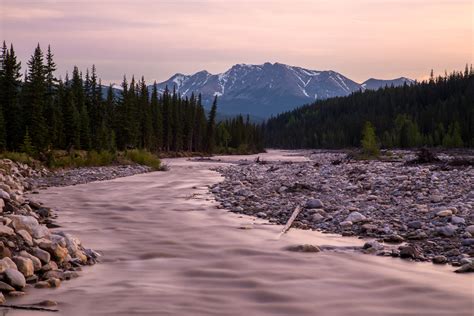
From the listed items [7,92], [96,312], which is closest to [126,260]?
[96,312]

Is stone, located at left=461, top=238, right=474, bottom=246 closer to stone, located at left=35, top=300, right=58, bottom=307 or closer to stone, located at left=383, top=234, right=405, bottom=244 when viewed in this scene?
stone, located at left=383, top=234, right=405, bottom=244

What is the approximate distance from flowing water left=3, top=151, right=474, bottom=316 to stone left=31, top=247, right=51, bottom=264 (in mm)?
761

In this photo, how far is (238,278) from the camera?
866 cm

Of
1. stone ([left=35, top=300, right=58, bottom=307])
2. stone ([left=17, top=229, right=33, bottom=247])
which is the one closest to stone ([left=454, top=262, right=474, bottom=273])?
stone ([left=35, top=300, right=58, bottom=307])

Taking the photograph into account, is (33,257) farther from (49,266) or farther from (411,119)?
(411,119)

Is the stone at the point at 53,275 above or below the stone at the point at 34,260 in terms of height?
below

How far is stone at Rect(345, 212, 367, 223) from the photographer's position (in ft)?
44.0

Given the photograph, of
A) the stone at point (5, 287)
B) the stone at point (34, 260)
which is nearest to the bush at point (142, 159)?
the stone at point (34, 260)

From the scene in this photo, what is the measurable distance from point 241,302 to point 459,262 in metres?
4.55

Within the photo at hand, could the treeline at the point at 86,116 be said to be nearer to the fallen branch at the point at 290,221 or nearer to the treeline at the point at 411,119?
the fallen branch at the point at 290,221

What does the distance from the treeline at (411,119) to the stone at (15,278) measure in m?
99.5

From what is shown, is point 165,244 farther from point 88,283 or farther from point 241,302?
point 241,302

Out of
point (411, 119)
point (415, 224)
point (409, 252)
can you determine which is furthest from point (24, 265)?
point (411, 119)

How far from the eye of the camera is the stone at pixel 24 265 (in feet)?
26.6
